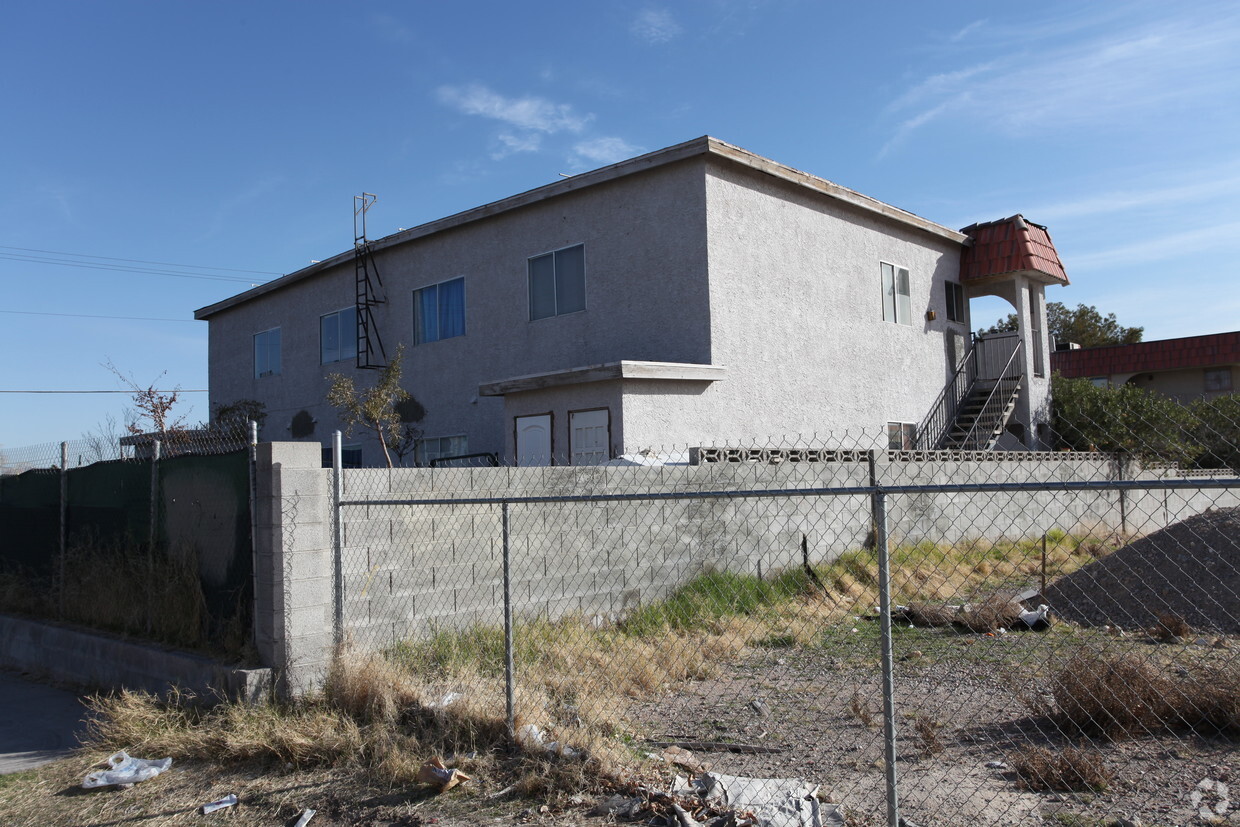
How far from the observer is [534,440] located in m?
14.6

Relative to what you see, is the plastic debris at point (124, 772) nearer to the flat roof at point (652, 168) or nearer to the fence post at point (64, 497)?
the fence post at point (64, 497)

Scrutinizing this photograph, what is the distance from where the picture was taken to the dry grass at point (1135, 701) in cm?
559

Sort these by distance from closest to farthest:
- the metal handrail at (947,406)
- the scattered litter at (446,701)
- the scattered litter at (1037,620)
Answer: the scattered litter at (446,701) → the scattered litter at (1037,620) → the metal handrail at (947,406)

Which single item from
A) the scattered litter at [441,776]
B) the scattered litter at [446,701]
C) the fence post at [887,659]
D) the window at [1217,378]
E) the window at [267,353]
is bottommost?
the scattered litter at [441,776]

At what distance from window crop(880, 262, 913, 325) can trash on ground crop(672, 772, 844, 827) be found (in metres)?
14.5

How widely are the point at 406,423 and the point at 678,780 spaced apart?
14.6m

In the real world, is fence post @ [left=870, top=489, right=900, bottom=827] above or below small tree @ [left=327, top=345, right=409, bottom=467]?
below

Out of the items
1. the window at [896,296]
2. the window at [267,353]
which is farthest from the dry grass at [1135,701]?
the window at [267,353]

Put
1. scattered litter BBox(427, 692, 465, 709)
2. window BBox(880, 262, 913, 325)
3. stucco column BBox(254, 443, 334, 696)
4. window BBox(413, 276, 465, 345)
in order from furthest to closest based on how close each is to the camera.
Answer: window BBox(880, 262, 913, 325), window BBox(413, 276, 465, 345), stucco column BBox(254, 443, 334, 696), scattered litter BBox(427, 692, 465, 709)

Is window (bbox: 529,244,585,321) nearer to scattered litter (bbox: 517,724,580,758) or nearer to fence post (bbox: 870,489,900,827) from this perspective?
scattered litter (bbox: 517,724,580,758)

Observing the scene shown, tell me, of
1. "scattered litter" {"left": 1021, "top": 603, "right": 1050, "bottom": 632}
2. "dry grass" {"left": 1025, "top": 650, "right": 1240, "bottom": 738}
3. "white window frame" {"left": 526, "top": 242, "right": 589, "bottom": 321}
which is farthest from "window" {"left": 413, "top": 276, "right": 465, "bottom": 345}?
"dry grass" {"left": 1025, "top": 650, "right": 1240, "bottom": 738}

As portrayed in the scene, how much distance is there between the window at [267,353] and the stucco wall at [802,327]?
12823 millimetres

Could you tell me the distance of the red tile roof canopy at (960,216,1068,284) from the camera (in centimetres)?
1933

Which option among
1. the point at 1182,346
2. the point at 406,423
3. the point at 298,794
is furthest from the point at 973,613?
the point at 1182,346
